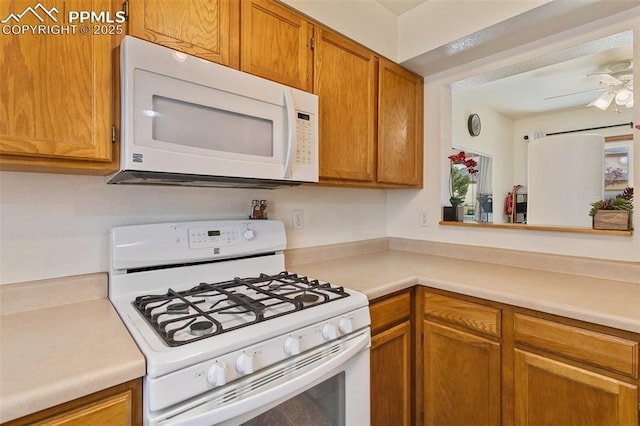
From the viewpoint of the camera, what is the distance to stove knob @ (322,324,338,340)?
103 cm

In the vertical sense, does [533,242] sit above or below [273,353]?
Answer: above

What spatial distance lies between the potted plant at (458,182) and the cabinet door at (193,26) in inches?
61.3

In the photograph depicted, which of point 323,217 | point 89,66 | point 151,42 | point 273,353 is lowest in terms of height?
point 273,353

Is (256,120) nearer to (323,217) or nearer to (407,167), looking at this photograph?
(323,217)

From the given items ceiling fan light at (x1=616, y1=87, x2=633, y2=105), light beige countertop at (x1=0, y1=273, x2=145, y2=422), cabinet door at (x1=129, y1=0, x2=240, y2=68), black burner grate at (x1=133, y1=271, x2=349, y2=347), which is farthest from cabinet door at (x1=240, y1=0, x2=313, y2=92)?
ceiling fan light at (x1=616, y1=87, x2=633, y2=105)

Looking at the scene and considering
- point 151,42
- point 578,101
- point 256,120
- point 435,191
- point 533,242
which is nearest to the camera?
point 151,42

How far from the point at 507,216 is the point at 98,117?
5.43m

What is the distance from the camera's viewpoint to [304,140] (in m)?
1.42

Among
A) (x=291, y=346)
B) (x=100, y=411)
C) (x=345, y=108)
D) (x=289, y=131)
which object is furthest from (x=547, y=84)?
(x=100, y=411)

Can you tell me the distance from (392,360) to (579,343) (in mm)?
694

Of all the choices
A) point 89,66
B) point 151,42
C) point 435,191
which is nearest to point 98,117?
point 89,66

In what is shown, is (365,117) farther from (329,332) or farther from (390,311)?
(329,332)

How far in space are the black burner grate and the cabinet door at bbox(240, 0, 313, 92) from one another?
2.91 feet

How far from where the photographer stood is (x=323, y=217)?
2.03 m
